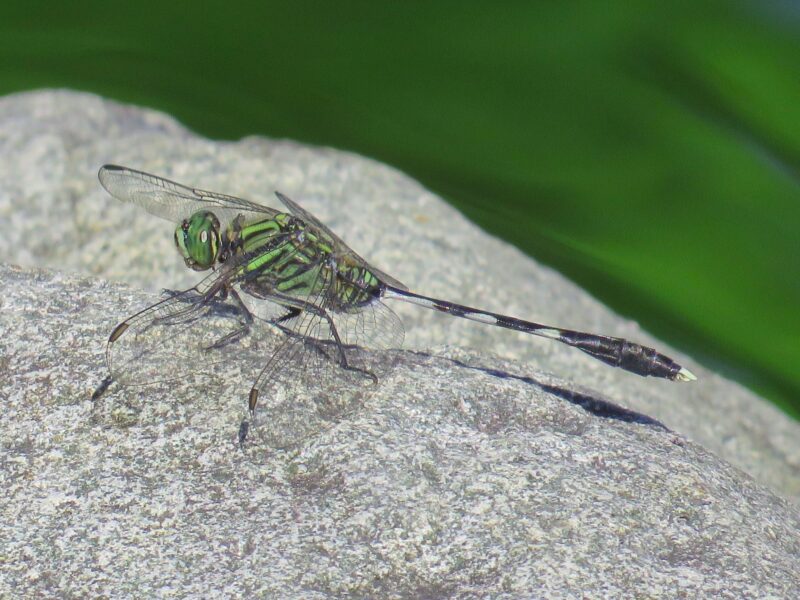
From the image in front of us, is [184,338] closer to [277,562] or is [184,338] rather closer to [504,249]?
[277,562]

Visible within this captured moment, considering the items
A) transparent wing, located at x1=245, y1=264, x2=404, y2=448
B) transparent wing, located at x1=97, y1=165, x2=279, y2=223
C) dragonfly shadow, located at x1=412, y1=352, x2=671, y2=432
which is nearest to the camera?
transparent wing, located at x1=245, y1=264, x2=404, y2=448

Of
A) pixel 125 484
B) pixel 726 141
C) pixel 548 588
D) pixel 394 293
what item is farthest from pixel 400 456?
pixel 726 141

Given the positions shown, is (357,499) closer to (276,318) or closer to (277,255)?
(276,318)

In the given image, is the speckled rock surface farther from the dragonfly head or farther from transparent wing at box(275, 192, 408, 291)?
transparent wing at box(275, 192, 408, 291)

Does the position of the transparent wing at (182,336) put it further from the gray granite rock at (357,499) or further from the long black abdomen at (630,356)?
the long black abdomen at (630,356)

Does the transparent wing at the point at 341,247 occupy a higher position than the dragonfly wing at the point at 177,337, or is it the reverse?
the transparent wing at the point at 341,247

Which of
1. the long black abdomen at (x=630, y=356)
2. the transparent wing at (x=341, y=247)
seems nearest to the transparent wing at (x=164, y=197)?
the transparent wing at (x=341, y=247)

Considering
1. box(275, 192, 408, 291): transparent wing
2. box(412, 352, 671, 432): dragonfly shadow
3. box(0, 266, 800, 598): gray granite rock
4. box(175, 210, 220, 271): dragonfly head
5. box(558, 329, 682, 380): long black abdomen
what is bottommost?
box(0, 266, 800, 598): gray granite rock

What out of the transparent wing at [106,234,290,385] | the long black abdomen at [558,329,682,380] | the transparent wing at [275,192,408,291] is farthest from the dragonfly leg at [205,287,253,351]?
the long black abdomen at [558,329,682,380]
